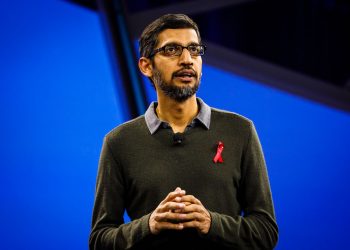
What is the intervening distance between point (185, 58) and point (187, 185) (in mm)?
336

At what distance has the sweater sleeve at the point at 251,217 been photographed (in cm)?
138

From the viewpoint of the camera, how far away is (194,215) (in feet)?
4.37

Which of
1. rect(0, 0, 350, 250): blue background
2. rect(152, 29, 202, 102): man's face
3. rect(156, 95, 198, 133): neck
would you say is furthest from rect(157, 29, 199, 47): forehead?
rect(0, 0, 350, 250): blue background

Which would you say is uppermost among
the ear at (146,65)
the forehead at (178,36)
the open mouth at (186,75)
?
the forehead at (178,36)

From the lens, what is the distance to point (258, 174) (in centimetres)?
148

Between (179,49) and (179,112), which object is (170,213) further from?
(179,49)

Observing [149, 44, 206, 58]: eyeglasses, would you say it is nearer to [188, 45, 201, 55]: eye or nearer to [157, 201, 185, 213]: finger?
[188, 45, 201, 55]: eye
